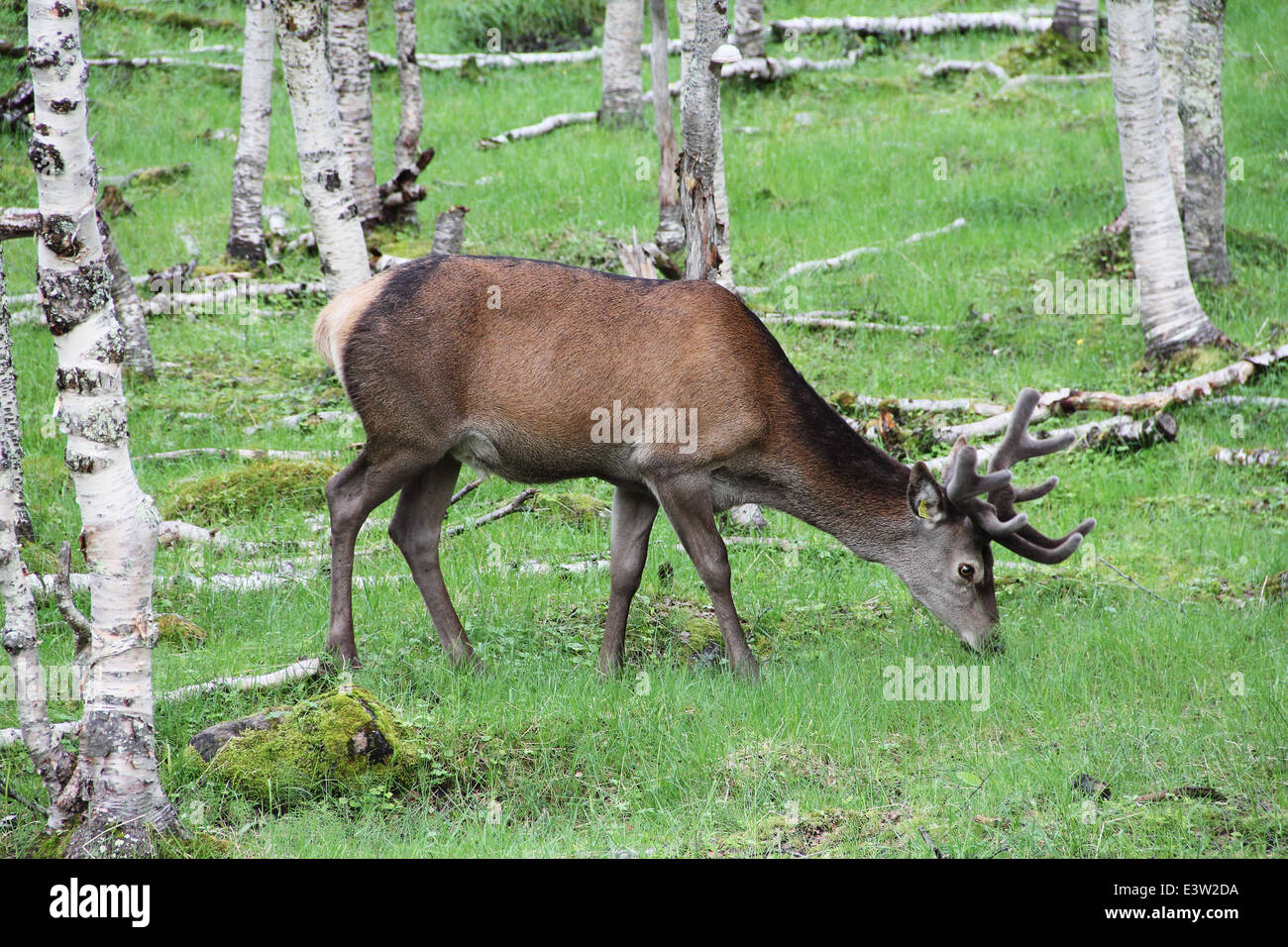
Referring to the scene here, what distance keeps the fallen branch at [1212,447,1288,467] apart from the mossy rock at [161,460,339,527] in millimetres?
6411

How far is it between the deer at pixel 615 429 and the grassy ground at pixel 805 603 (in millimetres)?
466

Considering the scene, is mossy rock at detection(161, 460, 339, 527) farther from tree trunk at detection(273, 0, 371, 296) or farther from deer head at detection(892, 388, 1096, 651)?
deer head at detection(892, 388, 1096, 651)

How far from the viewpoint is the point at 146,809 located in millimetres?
4277

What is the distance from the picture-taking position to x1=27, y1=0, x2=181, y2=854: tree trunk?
3.99 metres

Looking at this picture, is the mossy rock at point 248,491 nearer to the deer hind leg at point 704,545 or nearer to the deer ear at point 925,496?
the deer hind leg at point 704,545

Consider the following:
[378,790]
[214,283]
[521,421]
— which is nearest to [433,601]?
[521,421]

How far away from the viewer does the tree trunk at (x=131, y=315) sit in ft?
33.5

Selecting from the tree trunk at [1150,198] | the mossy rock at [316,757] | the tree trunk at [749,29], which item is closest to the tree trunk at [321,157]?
the mossy rock at [316,757]

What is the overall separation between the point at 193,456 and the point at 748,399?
15.6ft

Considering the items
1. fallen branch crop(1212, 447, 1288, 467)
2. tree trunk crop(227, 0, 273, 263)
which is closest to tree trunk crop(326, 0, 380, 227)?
tree trunk crop(227, 0, 273, 263)

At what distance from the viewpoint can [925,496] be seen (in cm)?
668

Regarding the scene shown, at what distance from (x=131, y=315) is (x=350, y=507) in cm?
509

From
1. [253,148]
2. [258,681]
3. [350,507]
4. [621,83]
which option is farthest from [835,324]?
[621,83]

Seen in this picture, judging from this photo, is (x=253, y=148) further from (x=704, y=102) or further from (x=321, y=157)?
(x=704, y=102)
